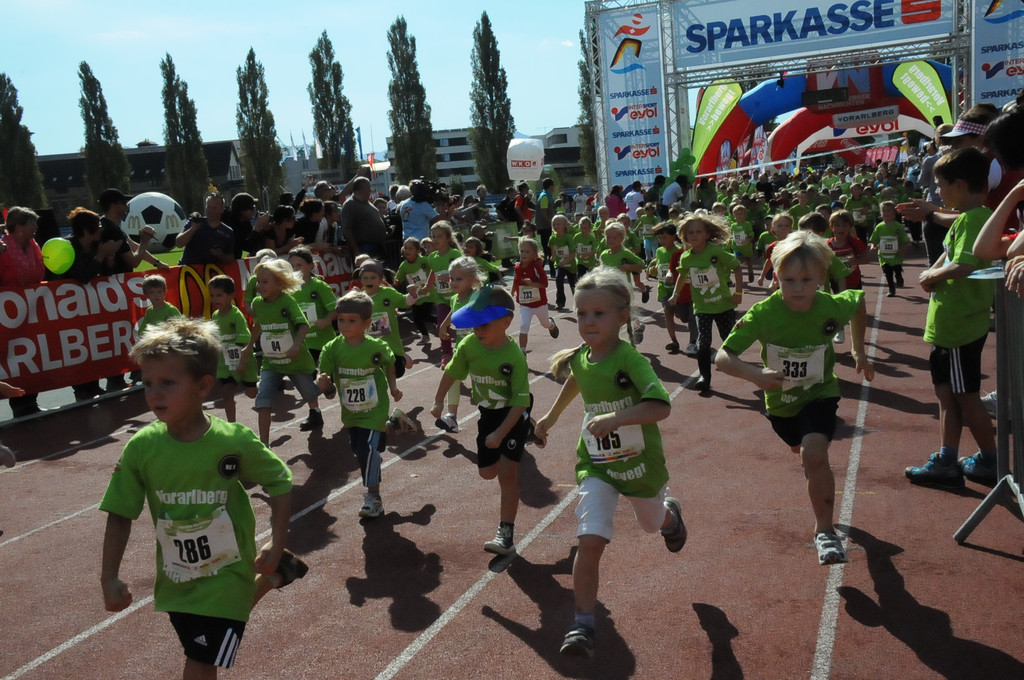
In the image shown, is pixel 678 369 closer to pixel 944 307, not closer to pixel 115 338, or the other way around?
pixel 944 307

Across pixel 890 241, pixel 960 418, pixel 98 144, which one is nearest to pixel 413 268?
pixel 960 418

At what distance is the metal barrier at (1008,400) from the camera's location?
496 centimetres

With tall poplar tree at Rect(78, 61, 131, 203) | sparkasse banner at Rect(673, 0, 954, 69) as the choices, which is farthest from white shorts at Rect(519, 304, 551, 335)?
tall poplar tree at Rect(78, 61, 131, 203)

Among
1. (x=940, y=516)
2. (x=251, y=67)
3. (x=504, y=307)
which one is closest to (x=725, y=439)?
(x=940, y=516)

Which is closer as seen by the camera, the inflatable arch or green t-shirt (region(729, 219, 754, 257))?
green t-shirt (region(729, 219, 754, 257))

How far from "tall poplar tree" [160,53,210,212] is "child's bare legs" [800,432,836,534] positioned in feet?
191

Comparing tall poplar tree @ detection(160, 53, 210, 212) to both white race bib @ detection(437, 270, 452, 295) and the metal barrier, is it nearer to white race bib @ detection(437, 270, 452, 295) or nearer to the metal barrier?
white race bib @ detection(437, 270, 452, 295)

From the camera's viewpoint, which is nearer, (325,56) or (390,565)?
(390,565)

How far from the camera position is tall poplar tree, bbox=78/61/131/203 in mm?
54656

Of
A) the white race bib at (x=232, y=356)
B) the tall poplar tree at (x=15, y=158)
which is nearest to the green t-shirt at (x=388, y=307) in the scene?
the white race bib at (x=232, y=356)

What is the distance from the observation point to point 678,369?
1187cm

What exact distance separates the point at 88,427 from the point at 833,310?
8670mm

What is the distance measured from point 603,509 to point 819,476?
1.46 metres

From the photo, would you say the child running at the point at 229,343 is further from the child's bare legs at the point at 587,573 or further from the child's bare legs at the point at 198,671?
the child's bare legs at the point at 198,671
